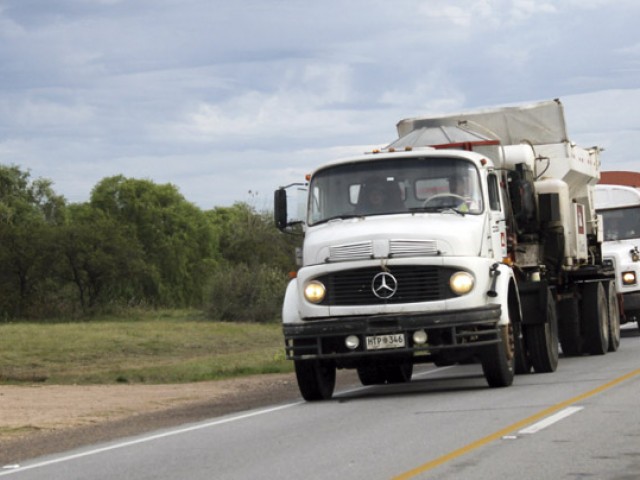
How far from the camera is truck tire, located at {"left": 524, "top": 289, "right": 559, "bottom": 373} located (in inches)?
768

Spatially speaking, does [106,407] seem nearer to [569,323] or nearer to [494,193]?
[494,193]

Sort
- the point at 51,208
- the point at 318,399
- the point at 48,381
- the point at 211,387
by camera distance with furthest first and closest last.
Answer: the point at 51,208 < the point at 48,381 < the point at 211,387 < the point at 318,399

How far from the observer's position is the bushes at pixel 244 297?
55.2m

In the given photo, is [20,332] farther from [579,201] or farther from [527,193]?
[527,193]

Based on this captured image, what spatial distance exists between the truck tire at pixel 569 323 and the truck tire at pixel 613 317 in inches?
59.7

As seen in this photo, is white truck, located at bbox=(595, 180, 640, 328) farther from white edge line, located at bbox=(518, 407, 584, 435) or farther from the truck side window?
white edge line, located at bbox=(518, 407, 584, 435)

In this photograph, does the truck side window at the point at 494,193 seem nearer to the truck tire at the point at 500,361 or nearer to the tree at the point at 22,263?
the truck tire at the point at 500,361

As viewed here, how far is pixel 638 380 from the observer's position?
17.6 meters

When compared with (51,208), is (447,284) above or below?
below

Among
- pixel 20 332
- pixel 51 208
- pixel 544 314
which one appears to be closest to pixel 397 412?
pixel 544 314

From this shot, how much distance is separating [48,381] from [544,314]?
11.3 meters

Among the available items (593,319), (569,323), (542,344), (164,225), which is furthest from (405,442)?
(164,225)

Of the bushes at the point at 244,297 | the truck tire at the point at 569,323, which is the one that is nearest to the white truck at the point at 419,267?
the truck tire at the point at 569,323

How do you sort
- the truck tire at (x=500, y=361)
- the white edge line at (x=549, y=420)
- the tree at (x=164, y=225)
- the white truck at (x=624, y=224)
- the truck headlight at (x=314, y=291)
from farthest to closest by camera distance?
the tree at (x=164, y=225)
the white truck at (x=624, y=224)
the truck tire at (x=500, y=361)
the truck headlight at (x=314, y=291)
the white edge line at (x=549, y=420)
